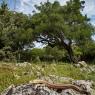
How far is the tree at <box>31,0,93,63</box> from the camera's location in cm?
3479

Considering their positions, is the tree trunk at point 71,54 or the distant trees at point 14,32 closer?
the distant trees at point 14,32

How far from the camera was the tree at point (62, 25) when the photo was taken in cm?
3479

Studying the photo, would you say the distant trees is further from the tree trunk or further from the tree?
the tree trunk

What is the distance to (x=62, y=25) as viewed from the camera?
3459cm

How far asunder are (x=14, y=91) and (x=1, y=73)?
7.21 meters

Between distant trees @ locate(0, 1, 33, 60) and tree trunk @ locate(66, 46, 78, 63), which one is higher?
distant trees @ locate(0, 1, 33, 60)

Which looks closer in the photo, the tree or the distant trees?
the distant trees

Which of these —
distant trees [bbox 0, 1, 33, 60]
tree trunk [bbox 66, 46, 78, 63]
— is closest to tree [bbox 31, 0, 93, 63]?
tree trunk [bbox 66, 46, 78, 63]

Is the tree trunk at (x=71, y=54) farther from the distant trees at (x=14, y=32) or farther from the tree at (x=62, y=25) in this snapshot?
Result: the distant trees at (x=14, y=32)

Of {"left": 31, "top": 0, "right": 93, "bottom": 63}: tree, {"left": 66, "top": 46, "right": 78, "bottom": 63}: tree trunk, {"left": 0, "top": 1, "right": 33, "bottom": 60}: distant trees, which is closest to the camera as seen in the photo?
{"left": 0, "top": 1, "right": 33, "bottom": 60}: distant trees

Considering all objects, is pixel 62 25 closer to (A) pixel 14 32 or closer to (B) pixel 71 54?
(B) pixel 71 54

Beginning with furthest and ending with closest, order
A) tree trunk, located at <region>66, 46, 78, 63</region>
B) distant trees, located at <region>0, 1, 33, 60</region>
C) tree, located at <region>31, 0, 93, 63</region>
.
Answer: tree trunk, located at <region>66, 46, 78, 63</region> → tree, located at <region>31, 0, 93, 63</region> → distant trees, located at <region>0, 1, 33, 60</region>

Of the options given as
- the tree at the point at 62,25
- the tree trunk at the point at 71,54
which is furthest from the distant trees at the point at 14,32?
the tree trunk at the point at 71,54

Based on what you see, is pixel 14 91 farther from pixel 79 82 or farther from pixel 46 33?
pixel 46 33
